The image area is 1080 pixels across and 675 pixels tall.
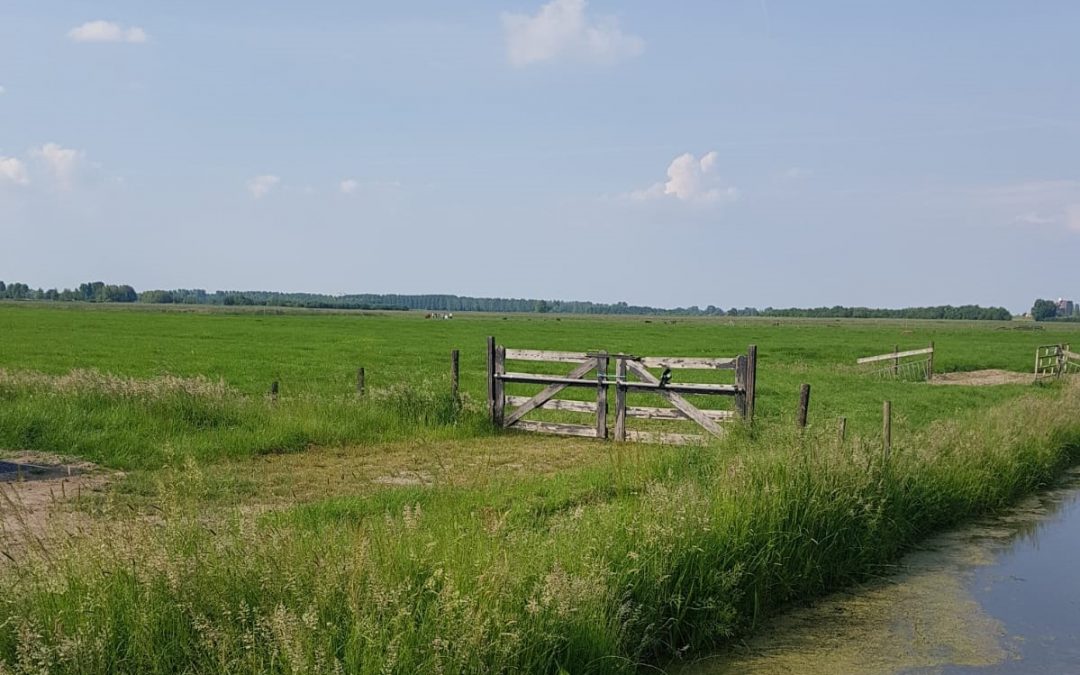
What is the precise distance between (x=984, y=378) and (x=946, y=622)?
35237 millimetres

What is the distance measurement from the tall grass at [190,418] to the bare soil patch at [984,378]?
2704 cm

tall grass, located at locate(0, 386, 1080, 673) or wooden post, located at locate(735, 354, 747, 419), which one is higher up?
wooden post, located at locate(735, 354, 747, 419)

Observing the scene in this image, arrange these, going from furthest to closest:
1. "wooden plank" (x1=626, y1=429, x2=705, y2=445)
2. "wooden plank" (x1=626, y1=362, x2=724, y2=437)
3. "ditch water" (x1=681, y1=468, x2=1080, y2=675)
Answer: "wooden plank" (x1=626, y1=362, x2=724, y2=437) → "wooden plank" (x1=626, y1=429, x2=705, y2=445) → "ditch water" (x1=681, y1=468, x2=1080, y2=675)

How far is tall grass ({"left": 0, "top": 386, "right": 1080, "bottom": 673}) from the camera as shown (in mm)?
4914

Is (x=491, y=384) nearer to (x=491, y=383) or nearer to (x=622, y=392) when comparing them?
(x=491, y=383)

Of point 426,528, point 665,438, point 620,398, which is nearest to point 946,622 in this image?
point 426,528

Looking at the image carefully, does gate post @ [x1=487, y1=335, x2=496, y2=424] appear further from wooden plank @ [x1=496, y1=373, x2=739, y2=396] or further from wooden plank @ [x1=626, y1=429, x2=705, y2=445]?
wooden plank @ [x1=626, y1=429, x2=705, y2=445]

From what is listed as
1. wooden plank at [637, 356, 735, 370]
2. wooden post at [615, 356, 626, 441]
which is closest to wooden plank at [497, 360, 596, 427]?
wooden post at [615, 356, 626, 441]

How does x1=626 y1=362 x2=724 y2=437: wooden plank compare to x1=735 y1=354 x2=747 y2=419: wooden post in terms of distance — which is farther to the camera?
x1=626 y1=362 x2=724 y2=437: wooden plank

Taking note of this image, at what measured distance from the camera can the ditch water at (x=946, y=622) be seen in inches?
280

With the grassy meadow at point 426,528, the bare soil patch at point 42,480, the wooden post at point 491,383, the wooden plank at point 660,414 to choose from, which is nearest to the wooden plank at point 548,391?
the wooden post at point 491,383

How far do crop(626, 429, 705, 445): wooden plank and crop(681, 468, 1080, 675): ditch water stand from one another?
13.5 feet

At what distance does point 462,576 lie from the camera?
5.80 metres

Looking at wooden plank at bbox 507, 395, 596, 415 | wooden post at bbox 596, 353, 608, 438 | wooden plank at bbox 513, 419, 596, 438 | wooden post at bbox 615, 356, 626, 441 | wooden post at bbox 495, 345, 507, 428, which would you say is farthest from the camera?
wooden post at bbox 495, 345, 507, 428
